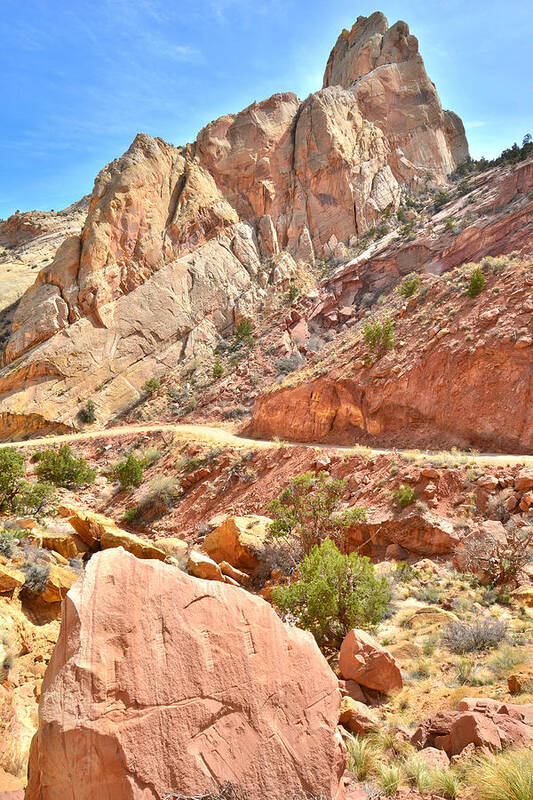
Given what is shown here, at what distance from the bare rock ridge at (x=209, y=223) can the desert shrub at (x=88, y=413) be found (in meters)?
0.77

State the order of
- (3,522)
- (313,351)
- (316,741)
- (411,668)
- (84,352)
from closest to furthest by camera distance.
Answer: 1. (316,741)
2. (411,668)
3. (3,522)
4. (313,351)
5. (84,352)

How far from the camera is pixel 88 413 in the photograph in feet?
141

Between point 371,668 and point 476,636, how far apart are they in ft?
8.55

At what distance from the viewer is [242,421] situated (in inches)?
1422

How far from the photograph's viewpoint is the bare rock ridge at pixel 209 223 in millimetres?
46406

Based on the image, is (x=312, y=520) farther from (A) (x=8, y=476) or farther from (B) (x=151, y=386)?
(B) (x=151, y=386)

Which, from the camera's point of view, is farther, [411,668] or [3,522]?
[3,522]

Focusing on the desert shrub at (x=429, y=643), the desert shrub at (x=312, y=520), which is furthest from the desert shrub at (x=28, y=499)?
the desert shrub at (x=429, y=643)

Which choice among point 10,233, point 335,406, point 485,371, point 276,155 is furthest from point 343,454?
point 10,233

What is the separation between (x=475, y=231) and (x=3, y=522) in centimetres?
3793

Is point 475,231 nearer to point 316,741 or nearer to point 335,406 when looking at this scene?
point 335,406

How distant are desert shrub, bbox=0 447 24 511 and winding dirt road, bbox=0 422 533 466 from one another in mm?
12761

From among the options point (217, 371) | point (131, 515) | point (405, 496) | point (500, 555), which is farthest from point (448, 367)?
point (217, 371)

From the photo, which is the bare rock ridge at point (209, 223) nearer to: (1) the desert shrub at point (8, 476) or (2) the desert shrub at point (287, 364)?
(2) the desert shrub at point (287, 364)
